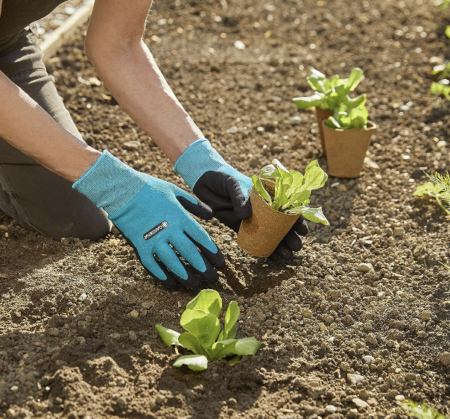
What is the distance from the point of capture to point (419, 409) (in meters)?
1.56

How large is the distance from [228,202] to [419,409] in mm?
889

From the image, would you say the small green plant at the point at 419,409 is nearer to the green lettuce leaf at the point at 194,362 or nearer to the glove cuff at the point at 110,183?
the green lettuce leaf at the point at 194,362

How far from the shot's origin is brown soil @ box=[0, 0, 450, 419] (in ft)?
5.17

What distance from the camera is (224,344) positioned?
1.63m

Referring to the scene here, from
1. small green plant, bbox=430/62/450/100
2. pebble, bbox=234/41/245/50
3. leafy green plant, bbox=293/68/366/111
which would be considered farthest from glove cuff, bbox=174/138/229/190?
pebble, bbox=234/41/245/50

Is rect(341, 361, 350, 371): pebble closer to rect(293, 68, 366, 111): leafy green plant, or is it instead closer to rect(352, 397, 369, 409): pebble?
rect(352, 397, 369, 409): pebble

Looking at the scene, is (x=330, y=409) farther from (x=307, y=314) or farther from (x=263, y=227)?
(x=263, y=227)

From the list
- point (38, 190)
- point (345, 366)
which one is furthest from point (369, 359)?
point (38, 190)

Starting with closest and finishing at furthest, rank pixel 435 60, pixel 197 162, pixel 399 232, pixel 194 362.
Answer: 1. pixel 194 362
2. pixel 197 162
3. pixel 399 232
4. pixel 435 60

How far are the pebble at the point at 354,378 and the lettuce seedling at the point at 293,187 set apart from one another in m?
0.44

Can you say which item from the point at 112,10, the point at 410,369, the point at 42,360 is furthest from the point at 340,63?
the point at 42,360

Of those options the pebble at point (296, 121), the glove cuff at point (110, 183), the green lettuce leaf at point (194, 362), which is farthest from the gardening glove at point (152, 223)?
the pebble at point (296, 121)

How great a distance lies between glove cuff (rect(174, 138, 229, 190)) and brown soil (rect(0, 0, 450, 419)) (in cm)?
26

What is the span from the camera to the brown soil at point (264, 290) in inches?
62.1
